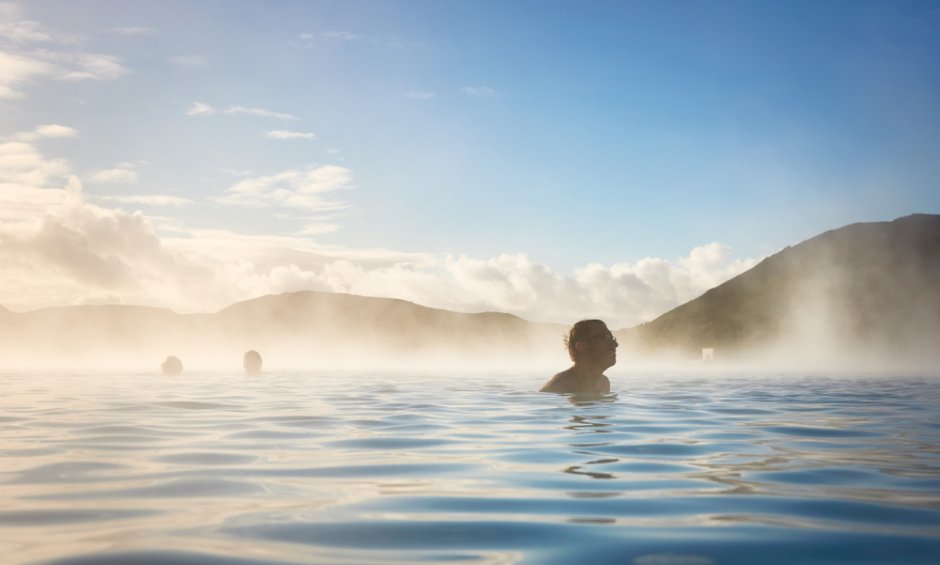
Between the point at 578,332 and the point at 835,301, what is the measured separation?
372 feet

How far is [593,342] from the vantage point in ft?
50.8

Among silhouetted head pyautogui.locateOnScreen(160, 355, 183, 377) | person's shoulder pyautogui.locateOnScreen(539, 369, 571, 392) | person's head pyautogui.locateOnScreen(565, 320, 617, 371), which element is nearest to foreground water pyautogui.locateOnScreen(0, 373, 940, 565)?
person's head pyautogui.locateOnScreen(565, 320, 617, 371)

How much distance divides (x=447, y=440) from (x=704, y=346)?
11944cm

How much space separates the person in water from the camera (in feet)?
50.7

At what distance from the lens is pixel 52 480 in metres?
5.85

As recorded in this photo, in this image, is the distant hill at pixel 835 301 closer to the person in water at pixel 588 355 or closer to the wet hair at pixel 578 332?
the person in water at pixel 588 355

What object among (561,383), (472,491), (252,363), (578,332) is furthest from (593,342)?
(252,363)

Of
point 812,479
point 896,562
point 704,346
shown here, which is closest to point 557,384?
point 812,479

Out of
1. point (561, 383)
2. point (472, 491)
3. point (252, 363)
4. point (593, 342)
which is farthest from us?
point (252, 363)

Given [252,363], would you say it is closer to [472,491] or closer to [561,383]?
[561,383]

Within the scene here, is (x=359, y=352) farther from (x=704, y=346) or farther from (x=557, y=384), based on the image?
(x=557, y=384)

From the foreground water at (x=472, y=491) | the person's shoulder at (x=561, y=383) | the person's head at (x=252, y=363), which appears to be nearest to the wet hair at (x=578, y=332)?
the person's shoulder at (x=561, y=383)

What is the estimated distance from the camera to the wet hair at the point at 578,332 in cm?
1549

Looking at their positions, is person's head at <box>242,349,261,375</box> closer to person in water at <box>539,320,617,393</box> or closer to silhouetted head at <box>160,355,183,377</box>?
silhouetted head at <box>160,355,183,377</box>
